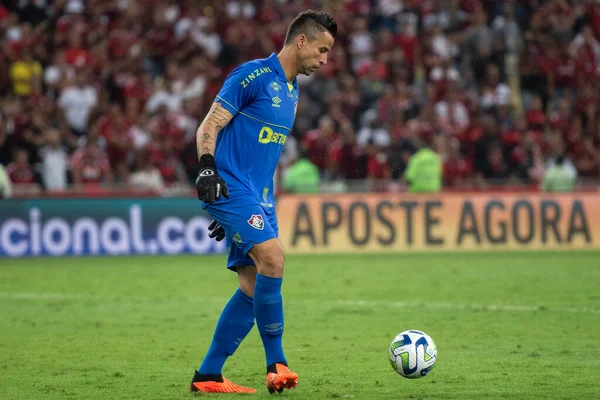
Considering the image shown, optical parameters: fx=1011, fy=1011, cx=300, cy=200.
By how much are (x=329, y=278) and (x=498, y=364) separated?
6821 mm

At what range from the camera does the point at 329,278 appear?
45.7 ft

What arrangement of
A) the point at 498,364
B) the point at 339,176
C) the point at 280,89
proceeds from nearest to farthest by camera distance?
the point at 280,89 → the point at 498,364 → the point at 339,176

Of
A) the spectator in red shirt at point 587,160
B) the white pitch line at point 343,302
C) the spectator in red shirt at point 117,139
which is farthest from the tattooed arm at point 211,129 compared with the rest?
the spectator in red shirt at point 587,160

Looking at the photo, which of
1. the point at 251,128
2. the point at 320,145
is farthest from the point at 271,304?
the point at 320,145

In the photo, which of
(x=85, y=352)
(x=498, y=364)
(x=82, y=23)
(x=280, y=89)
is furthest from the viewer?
(x=82, y=23)

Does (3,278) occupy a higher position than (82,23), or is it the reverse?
(82,23)

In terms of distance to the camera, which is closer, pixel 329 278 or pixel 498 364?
pixel 498 364

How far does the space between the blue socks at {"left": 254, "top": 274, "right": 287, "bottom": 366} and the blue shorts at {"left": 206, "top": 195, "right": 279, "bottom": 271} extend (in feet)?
0.78

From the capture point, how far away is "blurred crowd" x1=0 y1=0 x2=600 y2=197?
18.8 m

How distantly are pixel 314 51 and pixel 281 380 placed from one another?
2.10m

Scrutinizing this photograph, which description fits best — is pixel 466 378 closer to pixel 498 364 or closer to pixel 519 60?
pixel 498 364

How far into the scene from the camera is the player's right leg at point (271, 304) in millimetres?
6133

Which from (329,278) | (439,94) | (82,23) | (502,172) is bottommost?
(329,278)

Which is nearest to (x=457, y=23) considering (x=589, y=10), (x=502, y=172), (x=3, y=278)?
(x=589, y=10)
